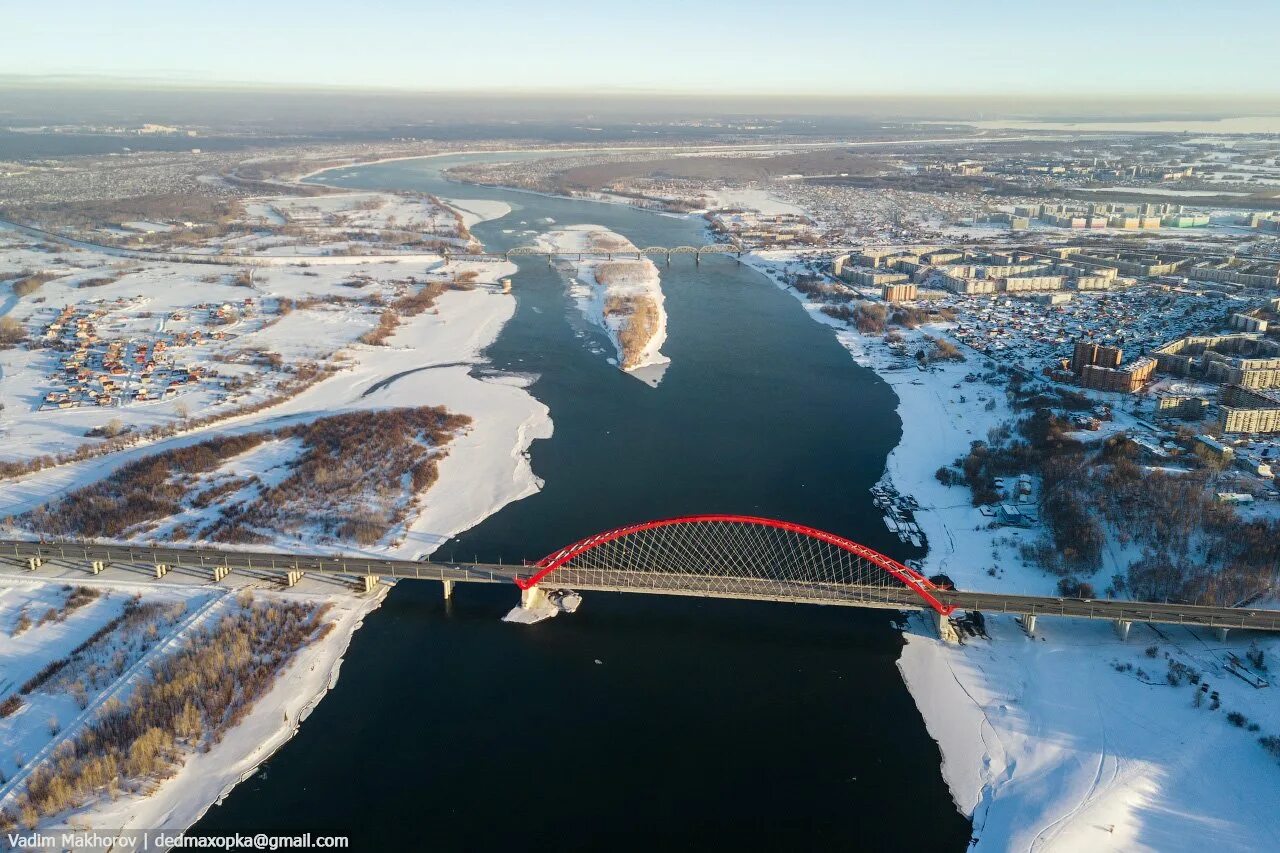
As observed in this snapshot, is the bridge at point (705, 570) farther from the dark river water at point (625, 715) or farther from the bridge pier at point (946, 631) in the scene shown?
the dark river water at point (625, 715)

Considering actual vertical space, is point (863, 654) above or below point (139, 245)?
below

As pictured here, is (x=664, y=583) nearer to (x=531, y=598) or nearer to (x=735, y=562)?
(x=531, y=598)

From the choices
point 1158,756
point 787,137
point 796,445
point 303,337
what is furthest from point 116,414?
point 787,137

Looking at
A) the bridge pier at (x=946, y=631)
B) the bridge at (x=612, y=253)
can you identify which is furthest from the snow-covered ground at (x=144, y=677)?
the bridge at (x=612, y=253)

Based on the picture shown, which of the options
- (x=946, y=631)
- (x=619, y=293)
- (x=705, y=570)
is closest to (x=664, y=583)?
(x=705, y=570)

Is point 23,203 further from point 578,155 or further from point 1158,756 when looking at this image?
point 1158,756
